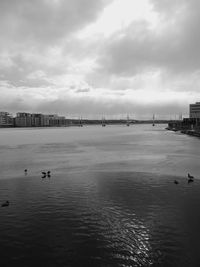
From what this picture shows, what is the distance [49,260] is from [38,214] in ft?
18.2

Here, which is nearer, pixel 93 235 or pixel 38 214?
pixel 93 235

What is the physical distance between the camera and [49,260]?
11.2 meters

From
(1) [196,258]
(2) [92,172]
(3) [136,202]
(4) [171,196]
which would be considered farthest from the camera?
(2) [92,172]

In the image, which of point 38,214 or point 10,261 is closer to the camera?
point 10,261

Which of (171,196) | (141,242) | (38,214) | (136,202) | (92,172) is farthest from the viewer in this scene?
(92,172)

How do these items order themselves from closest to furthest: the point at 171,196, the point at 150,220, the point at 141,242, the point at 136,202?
the point at 141,242
the point at 150,220
the point at 136,202
the point at 171,196

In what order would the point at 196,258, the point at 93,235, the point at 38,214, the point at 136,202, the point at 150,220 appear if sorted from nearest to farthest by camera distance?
the point at 196,258 → the point at 93,235 → the point at 150,220 → the point at 38,214 → the point at 136,202

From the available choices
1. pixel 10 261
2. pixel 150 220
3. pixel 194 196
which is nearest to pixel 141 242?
pixel 150 220

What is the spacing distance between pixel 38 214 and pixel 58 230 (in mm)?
2993

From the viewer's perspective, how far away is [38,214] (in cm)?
1636

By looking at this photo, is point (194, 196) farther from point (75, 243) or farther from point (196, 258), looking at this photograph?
point (75, 243)

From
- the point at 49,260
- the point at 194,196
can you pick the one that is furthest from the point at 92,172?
the point at 49,260

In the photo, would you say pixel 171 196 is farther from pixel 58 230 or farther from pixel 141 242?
pixel 58 230

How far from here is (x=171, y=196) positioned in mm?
19438
